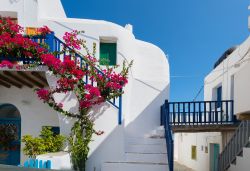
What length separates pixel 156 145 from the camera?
27.7ft

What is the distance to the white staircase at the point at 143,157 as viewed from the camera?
24.2 feet

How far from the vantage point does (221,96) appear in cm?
1497

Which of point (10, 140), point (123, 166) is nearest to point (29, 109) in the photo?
point (10, 140)

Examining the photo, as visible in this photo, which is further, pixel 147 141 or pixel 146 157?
pixel 147 141

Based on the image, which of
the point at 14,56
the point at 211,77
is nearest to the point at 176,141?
the point at 211,77

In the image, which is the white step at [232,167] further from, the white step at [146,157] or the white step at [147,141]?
the white step at [146,157]

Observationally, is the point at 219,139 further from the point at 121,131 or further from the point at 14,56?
the point at 14,56

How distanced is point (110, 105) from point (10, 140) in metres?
4.51

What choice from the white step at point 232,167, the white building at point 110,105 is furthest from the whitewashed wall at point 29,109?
the white step at point 232,167

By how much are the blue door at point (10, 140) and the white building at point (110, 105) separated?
0.14 meters

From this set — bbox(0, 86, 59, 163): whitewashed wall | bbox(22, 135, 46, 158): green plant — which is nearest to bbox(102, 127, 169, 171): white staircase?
bbox(22, 135, 46, 158): green plant

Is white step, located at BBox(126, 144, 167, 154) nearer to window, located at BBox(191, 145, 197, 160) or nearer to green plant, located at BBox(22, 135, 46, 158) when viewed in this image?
green plant, located at BBox(22, 135, 46, 158)

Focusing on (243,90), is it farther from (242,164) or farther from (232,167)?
(232,167)

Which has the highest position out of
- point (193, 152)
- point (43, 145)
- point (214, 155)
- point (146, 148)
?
point (43, 145)
